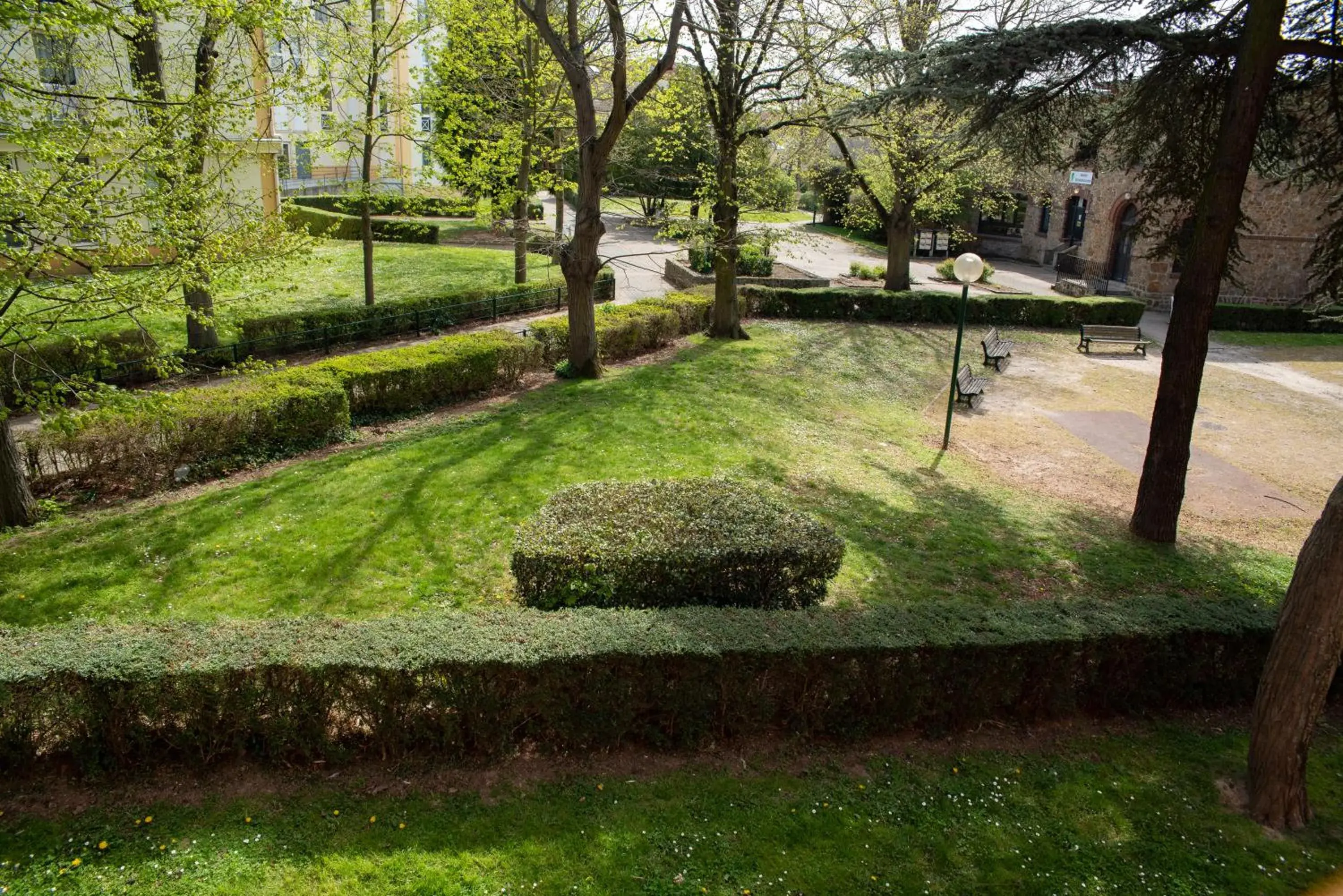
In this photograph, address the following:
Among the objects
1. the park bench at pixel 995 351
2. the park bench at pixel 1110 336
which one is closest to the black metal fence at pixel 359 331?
the park bench at pixel 995 351

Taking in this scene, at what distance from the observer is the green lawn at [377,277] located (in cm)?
1675

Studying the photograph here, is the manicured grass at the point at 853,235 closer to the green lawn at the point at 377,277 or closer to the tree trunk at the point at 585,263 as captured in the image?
the green lawn at the point at 377,277

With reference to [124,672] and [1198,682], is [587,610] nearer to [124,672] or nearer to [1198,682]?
[124,672]

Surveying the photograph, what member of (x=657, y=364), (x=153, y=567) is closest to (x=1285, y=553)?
(x=657, y=364)

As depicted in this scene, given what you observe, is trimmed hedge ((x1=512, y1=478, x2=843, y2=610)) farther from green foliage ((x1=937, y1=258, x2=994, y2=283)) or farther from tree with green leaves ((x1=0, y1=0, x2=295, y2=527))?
green foliage ((x1=937, y1=258, x2=994, y2=283))

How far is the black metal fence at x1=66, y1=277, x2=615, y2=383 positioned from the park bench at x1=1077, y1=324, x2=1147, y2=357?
13244 mm

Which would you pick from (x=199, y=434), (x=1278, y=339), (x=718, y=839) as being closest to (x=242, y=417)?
(x=199, y=434)

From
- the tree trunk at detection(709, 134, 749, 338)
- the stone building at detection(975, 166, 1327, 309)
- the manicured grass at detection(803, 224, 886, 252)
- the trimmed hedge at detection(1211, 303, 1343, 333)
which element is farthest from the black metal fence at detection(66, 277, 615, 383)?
the manicured grass at detection(803, 224, 886, 252)

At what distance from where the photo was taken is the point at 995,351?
61.3 feet

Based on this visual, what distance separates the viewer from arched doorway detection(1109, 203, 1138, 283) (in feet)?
102

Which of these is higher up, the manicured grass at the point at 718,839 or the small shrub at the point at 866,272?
the small shrub at the point at 866,272

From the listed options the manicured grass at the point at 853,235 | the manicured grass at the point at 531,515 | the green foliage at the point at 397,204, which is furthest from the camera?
the manicured grass at the point at 853,235

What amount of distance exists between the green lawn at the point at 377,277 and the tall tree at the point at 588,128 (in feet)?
14.1

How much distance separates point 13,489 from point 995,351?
17953 mm
